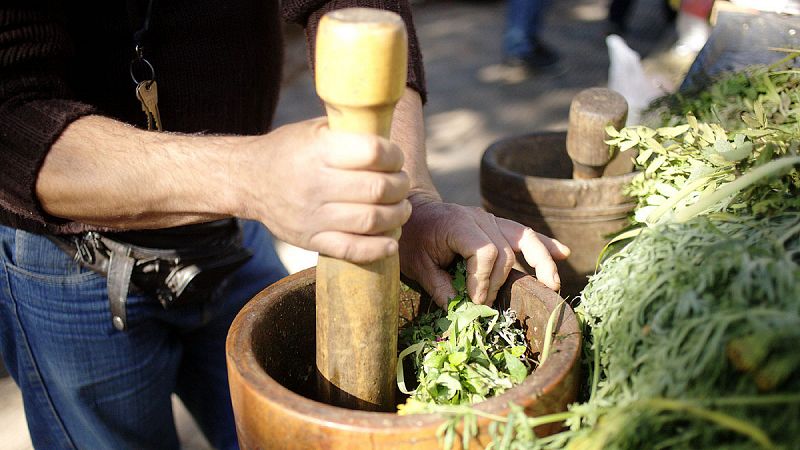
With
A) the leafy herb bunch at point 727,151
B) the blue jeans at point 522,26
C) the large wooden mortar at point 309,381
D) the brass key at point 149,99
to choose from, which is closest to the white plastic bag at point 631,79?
the leafy herb bunch at point 727,151

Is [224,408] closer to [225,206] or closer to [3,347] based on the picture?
[3,347]

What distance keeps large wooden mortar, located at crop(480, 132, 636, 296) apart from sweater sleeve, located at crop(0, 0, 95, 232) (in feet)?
3.16

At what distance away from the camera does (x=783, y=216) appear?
90 centimetres

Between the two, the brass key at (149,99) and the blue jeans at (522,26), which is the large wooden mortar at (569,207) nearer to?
the brass key at (149,99)

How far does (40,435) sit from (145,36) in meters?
0.92

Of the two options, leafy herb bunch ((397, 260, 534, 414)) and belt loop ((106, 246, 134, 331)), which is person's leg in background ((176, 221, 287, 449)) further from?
leafy herb bunch ((397, 260, 534, 414))

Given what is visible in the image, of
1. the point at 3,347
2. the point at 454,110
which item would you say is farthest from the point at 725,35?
the point at 454,110

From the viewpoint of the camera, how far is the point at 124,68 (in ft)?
4.83

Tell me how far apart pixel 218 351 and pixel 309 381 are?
1.89 feet

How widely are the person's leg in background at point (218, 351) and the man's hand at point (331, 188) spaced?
750 millimetres

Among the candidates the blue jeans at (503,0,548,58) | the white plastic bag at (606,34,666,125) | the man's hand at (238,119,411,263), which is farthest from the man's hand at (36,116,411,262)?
the blue jeans at (503,0,548,58)

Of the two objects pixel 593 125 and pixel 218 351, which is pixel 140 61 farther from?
pixel 593 125

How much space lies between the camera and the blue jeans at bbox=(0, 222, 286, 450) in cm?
153

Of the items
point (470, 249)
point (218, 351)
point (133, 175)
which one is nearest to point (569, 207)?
point (470, 249)
